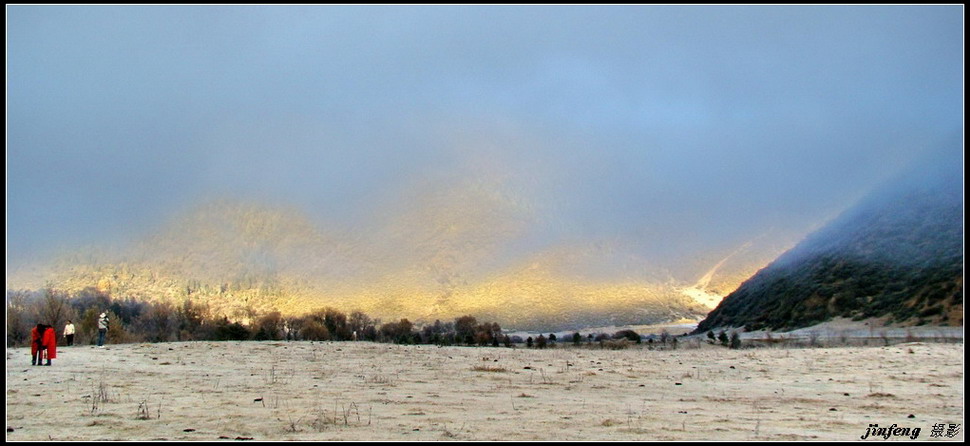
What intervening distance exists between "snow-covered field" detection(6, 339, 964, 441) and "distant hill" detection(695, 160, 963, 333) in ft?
149

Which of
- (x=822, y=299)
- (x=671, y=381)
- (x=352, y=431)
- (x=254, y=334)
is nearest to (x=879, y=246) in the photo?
(x=822, y=299)

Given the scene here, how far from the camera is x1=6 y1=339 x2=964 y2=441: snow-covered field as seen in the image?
12875 mm

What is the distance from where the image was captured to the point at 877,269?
8525cm

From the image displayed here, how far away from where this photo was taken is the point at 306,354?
3262 centimetres

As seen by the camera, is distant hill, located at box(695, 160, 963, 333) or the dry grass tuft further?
distant hill, located at box(695, 160, 963, 333)

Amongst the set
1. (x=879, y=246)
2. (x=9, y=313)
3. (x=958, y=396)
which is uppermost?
(x=879, y=246)

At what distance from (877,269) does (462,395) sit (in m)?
80.5

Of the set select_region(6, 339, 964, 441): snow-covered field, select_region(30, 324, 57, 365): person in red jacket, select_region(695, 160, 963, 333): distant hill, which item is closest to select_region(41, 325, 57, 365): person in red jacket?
select_region(30, 324, 57, 365): person in red jacket

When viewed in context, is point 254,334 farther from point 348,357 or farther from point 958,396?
point 958,396

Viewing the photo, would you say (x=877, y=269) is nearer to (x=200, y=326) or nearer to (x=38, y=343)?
(x=200, y=326)

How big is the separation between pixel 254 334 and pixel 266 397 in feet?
174

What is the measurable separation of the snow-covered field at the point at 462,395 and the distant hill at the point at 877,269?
45301 mm

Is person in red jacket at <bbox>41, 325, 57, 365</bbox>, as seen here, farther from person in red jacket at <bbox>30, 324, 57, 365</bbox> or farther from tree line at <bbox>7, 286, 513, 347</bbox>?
tree line at <bbox>7, 286, 513, 347</bbox>

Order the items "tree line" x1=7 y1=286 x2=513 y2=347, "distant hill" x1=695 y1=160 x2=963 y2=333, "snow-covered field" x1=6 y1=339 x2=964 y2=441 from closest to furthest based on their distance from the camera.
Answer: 1. "snow-covered field" x1=6 y1=339 x2=964 y2=441
2. "tree line" x1=7 y1=286 x2=513 y2=347
3. "distant hill" x1=695 y1=160 x2=963 y2=333
